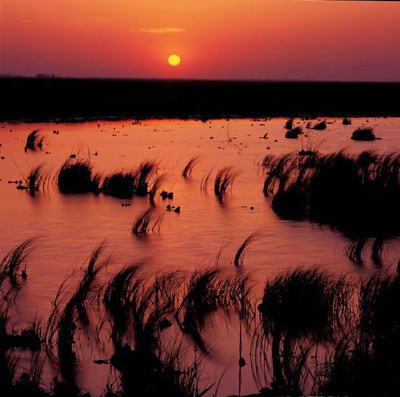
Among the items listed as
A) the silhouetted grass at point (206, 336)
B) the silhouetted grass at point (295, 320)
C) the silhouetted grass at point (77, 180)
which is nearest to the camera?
the silhouetted grass at point (206, 336)

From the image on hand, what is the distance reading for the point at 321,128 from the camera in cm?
3020

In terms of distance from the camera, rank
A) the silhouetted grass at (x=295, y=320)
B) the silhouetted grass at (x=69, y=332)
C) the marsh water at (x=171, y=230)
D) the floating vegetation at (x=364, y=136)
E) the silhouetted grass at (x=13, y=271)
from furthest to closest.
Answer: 1. the floating vegetation at (x=364, y=136)
2. the marsh water at (x=171, y=230)
3. the silhouetted grass at (x=13, y=271)
4. the silhouetted grass at (x=295, y=320)
5. the silhouetted grass at (x=69, y=332)

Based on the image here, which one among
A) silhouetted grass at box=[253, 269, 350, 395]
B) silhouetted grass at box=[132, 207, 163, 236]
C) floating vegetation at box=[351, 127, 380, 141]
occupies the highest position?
floating vegetation at box=[351, 127, 380, 141]

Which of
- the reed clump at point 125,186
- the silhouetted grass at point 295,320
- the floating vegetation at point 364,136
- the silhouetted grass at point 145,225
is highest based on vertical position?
the floating vegetation at point 364,136

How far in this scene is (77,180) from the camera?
14234mm

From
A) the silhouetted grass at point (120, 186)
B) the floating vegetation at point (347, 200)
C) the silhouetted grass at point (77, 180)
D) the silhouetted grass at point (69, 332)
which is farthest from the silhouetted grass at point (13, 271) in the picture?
the silhouetted grass at point (77, 180)

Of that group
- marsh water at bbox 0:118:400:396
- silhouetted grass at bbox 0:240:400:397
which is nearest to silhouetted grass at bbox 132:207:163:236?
marsh water at bbox 0:118:400:396

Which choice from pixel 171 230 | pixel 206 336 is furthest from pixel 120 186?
pixel 206 336

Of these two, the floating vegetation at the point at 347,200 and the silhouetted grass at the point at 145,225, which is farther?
the floating vegetation at the point at 347,200

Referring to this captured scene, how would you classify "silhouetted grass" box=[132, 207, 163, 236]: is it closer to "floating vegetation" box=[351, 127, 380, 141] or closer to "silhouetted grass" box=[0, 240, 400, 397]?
"silhouetted grass" box=[0, 240, 400, 397]

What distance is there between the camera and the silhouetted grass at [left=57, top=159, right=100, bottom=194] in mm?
14148

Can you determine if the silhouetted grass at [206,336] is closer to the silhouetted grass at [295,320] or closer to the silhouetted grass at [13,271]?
the silhouetted grass at [295,320]

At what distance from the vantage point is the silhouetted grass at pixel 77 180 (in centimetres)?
1415

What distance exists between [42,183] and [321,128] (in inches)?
694
